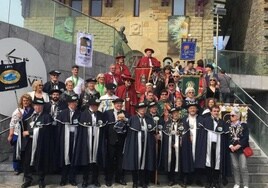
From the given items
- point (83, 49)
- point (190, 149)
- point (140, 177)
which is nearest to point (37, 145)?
point (140, 177)

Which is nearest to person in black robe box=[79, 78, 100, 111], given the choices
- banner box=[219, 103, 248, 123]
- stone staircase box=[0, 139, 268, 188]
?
stone staircase box=[0, 139, 268, 188]

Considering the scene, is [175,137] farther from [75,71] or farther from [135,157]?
[75,71]

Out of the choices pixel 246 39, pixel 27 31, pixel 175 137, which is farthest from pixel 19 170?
pixel 246 39

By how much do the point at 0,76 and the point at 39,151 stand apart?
6.45ft

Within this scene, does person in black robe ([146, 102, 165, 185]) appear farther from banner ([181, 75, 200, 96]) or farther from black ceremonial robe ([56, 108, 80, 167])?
banner ([181, 75, 200, 96])

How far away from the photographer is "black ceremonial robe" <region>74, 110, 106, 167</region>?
338 inches

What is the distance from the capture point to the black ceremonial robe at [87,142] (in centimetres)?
857

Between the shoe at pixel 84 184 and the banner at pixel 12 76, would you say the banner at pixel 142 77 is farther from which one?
the shoe at pixel 84 184

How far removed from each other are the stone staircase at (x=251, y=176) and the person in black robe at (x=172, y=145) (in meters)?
0.34

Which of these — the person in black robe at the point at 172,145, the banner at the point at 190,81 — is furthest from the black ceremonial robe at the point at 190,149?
the banner at the point at 190,81

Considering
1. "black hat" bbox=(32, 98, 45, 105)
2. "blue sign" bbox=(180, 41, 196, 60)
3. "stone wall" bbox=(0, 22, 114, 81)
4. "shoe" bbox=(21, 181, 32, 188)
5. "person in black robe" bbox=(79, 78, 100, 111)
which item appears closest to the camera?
"shoe" bbox=(21, 181, 32, 188)

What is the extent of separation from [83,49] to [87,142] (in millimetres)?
3403

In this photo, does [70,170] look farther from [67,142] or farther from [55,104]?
[55,104]

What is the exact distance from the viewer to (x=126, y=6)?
25.8 metres
